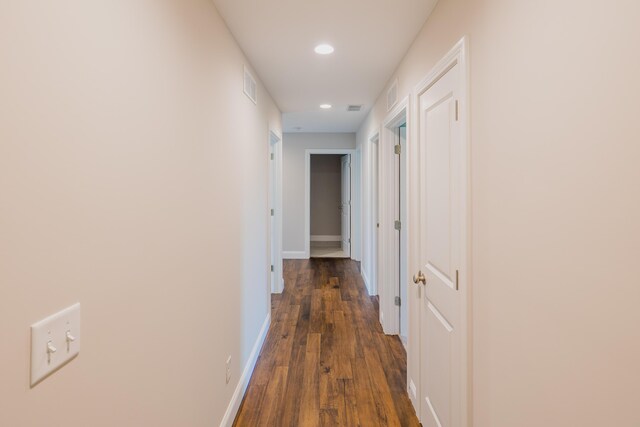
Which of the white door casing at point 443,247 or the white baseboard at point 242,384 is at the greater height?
the white door casing at point 443,247

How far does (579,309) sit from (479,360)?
67 cm

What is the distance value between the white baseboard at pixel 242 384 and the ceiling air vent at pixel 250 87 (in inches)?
77.3

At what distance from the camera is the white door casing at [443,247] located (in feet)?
5.22

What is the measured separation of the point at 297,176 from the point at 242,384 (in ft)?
16.2

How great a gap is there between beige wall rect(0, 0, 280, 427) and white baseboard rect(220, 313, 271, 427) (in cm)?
16

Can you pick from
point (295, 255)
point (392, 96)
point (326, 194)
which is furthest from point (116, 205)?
point (326, 194)

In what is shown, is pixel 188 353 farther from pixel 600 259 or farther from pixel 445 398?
pixel 600 259

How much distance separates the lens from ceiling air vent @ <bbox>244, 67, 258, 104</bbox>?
272 cm

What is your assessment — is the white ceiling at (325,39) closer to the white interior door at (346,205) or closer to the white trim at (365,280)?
the white trim at (365,280)

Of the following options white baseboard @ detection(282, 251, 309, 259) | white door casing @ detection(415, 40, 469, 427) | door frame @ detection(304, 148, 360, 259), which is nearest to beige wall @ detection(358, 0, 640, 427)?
white door casing @ detection(415, 40, 469, 427)

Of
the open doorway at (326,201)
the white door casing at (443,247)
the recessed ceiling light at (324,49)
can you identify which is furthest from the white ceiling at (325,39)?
the open doorway at (326,201)

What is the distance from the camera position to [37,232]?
0.75 meters

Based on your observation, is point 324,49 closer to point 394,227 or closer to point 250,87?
point 250,87

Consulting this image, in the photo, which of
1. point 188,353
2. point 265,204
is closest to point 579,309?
point 188,353
